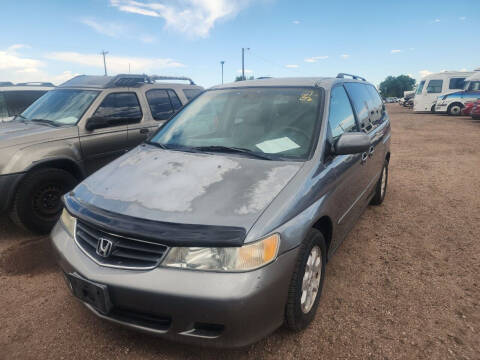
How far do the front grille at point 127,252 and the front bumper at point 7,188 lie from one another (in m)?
2.12

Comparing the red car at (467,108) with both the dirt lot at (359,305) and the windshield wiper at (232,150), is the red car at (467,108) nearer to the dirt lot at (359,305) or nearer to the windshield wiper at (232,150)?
the dirt lot at (359,305)

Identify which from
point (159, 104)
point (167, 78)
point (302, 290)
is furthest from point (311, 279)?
point (167, 78)

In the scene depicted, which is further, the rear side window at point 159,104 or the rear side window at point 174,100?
the rear side window at point 174,100

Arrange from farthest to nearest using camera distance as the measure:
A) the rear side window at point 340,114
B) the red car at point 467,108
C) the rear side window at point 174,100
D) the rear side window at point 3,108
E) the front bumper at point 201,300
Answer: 1. the red car at point 467,108
2. the rear side window at point 3,108
3. the rear side window at point 174,100
4. the rear side window at point 340,114
5. the front bumper at point 201,300

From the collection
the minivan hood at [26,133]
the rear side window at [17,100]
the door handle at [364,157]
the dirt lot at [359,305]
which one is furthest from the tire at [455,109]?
the minivan hood at [26,133]

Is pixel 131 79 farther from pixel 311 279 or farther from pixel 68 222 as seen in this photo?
pixel 311 279

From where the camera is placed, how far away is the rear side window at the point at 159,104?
5148mm

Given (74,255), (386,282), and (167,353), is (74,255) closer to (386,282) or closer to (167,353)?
(167,353)

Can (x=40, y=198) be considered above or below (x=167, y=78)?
below

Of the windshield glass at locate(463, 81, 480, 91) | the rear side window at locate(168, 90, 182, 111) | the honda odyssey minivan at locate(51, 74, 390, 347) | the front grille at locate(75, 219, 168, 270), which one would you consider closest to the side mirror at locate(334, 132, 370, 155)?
the honda odyssey minivan at locate(51, 74, 390, 347)

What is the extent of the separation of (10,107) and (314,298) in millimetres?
6914

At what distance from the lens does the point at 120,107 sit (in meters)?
4.72

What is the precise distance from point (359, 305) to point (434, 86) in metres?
23.1

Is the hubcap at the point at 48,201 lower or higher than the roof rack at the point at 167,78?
lower
